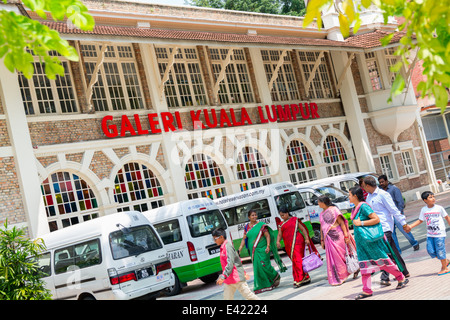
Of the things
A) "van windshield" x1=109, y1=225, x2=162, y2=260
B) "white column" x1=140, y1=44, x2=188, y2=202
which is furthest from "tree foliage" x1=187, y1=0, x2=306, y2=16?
"van windshield" x1=109, y1=225, x2=162, y2=260

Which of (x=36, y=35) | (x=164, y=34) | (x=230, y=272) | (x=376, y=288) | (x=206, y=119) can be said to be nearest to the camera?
(x=36, y=35)

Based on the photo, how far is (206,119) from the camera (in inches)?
893

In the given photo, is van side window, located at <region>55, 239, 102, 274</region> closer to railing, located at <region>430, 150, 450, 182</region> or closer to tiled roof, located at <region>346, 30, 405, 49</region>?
tiled roof, located at <region>346, 30, 405, 49</region>

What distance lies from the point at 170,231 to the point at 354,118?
16781 mm

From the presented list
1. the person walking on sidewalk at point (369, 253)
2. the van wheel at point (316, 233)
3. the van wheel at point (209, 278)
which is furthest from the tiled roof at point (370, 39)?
the person walking on sidewalk at point (369, 253)

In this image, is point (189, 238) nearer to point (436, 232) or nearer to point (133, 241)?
point (133, 241)

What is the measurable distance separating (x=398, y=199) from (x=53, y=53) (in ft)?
40.8

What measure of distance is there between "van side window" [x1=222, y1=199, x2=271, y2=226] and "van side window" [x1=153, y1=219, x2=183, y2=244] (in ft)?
12.1

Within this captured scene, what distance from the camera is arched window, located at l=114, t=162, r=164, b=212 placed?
1991 centimetres

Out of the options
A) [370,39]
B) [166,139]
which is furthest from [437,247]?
[370,39]

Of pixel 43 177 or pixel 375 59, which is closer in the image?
pixel 43 177

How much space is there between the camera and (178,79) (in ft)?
74.6

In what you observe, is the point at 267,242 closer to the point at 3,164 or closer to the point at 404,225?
the point at 404,225
